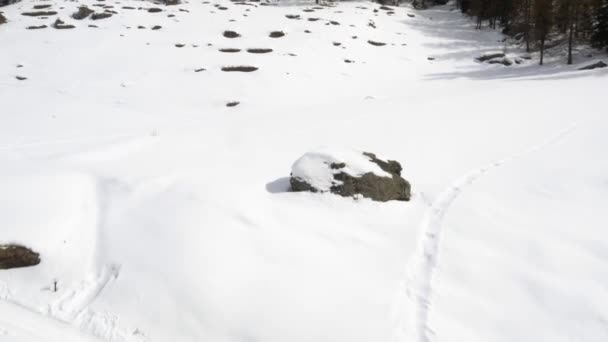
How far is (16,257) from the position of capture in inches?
200

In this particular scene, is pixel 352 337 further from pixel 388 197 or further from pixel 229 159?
pixel 229 159

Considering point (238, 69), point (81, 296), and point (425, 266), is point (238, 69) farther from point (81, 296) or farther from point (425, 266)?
point (425, 266)

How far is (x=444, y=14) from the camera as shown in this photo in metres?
52.1

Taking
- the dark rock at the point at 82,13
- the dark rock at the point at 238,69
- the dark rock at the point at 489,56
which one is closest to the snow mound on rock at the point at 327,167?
the dark rock at the point at 238,69

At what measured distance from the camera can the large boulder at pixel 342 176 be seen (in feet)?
22.3

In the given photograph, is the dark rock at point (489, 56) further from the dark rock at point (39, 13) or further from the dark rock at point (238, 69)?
the dark rock at point (39, 13)

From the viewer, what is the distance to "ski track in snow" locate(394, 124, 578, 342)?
4156 mm

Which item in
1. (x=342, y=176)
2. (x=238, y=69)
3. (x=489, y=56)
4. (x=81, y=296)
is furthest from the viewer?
(x=489, y=56)

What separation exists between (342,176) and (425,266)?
87.9 inches

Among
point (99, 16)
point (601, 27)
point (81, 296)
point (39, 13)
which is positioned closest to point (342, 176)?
point (81, 296)

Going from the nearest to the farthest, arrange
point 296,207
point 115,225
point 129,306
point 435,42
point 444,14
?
1. point 129,306
2. point 115,225
3. point 296,207
4. point 435,42
5. point 444,14

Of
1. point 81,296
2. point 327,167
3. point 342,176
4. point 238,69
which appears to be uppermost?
point 238,69

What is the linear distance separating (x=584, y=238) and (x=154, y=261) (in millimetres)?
6617

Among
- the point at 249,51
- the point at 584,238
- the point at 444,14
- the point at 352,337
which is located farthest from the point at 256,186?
the point at 444,14
